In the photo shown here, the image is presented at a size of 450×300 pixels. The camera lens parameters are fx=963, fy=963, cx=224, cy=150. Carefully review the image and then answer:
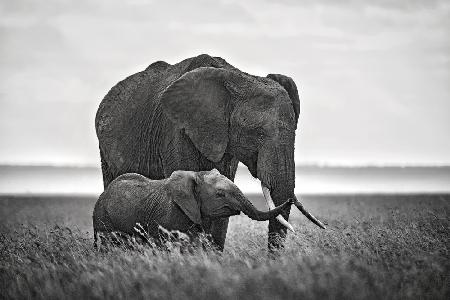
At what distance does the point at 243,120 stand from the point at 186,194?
9.70ft

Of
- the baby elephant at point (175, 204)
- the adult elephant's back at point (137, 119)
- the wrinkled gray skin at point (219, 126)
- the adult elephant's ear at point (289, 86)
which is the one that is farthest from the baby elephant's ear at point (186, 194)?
the adult elephant's ear at point (289, 86)

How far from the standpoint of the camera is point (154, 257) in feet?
42.0

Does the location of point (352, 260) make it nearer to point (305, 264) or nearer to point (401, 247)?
point (305, 264)

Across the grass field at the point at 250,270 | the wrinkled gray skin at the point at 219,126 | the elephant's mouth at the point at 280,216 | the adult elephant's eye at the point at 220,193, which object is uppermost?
the wrinkled gray skin at the point at 219,126

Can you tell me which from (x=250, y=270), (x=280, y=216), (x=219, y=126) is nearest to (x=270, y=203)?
(x=280, y=216)

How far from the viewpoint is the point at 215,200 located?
14.1m

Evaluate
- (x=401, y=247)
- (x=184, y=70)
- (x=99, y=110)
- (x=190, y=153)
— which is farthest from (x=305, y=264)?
(x=99, y=110)

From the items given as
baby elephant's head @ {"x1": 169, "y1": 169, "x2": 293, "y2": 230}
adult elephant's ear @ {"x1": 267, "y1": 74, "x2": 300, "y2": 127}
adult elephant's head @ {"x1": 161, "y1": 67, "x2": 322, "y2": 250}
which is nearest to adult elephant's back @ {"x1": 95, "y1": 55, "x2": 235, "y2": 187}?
adult elephant's head @ {"x1": 161, "y1": 67, "x2": 322, "y2": 250}

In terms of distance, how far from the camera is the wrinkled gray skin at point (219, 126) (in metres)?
16.2

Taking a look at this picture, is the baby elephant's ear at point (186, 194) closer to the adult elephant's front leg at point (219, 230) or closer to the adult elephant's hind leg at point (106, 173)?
the adult elephant's front leg at point (219, 230)

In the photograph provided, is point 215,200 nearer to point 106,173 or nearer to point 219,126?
point 219,126

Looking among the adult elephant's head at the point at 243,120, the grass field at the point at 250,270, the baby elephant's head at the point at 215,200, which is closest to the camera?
the grass field at the point at 250,270

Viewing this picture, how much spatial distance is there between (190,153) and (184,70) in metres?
2.02

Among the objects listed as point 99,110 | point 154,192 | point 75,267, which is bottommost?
point 75,267
